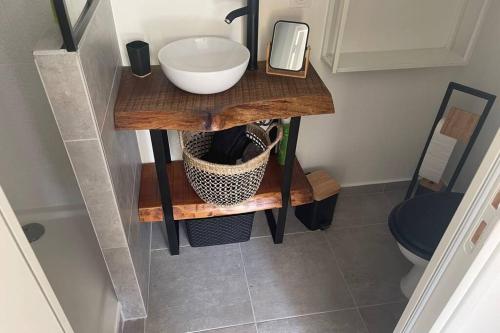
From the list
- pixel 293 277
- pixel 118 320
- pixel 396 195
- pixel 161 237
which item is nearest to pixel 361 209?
pixel 396 195

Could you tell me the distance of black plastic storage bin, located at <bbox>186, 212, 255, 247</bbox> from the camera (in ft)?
5.82

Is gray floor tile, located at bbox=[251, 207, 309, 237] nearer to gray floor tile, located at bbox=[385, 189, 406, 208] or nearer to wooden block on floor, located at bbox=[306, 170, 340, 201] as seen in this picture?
wooden block on floor, located at bbox=[306, 170, 340, 201]

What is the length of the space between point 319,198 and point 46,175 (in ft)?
4.05

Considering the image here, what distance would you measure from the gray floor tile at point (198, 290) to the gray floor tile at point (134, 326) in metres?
0.03

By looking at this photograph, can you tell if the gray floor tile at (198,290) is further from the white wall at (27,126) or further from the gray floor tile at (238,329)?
the white wall at (27,126)

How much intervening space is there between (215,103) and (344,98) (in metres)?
0.80

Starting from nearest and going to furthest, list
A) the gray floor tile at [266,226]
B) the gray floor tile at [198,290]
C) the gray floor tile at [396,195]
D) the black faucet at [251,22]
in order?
the black faucet at [251,22] < the gray floor tile at [198,290] < the gray floor tile at [266,226] < the gray floor tile at [396,195]

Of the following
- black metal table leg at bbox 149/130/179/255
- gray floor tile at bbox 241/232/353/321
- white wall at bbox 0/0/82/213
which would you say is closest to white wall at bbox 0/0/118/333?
white wall at bbox 0/0/82/213

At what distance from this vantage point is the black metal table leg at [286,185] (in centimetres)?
156

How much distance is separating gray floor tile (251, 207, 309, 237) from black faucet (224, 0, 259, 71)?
858 millimetres

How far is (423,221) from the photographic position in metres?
1.51

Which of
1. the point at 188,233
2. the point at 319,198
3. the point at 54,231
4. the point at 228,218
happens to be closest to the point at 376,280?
the point at 319,198

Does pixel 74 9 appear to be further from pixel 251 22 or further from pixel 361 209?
pixel 361 209

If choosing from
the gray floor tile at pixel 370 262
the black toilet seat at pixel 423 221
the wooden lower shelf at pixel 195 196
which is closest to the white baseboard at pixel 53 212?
the wooden lower shelf at pixel 195 196
